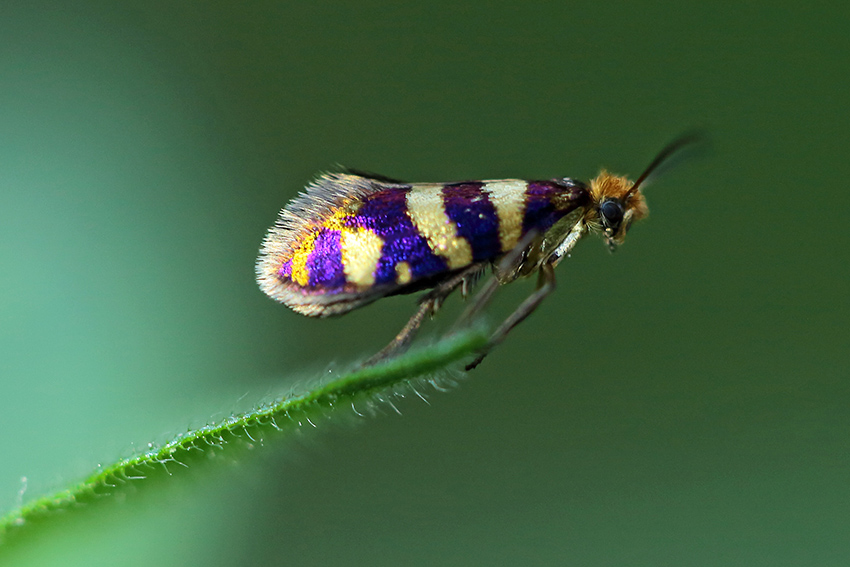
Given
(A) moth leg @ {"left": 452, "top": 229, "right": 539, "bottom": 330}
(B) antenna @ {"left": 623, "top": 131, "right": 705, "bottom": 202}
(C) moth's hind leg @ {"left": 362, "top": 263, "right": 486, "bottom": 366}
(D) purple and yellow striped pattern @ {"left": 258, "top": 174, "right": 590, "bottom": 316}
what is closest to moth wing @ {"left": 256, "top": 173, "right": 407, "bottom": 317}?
(D) purple and yellow striped pattern @ {"left": 258, "top": 174, "right": 590, "bottom": 316}

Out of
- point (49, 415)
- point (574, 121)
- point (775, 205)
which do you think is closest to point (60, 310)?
point (49, 415)

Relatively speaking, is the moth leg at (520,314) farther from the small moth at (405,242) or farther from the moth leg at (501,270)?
the moth leg at (501,270)

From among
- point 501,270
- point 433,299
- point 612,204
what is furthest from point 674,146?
point 433,299

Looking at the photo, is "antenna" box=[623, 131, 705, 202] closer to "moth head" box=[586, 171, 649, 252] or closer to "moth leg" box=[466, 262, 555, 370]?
"moth head" box=[586, 171, 649, 252]

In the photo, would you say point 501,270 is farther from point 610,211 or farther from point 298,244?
point 298,244

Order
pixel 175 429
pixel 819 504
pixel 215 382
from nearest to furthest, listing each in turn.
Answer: pixel 175 429 < pixel 819 504 < pixel 215 382

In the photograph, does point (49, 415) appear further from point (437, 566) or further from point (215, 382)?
point (437, 566)

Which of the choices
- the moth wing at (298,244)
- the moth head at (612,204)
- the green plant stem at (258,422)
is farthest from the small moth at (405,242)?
the green plant stem at (258,422)
